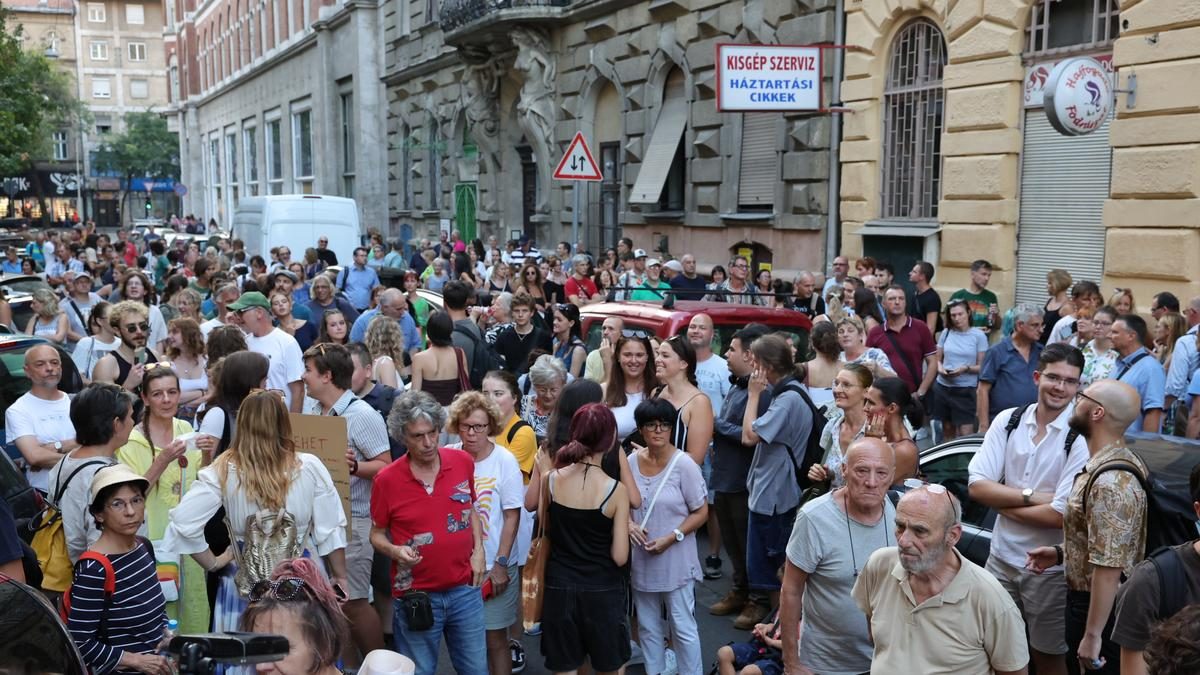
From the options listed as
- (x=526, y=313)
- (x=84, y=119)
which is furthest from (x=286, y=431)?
(x=84, y=119)

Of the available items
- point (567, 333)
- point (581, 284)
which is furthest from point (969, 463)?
point (581, 284)

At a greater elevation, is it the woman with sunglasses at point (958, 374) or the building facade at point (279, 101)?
the building facade at point (279, 101)

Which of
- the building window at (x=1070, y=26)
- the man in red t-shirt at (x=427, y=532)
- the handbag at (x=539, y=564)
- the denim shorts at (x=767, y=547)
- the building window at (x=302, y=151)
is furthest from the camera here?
the building window at (x=302, y=151)

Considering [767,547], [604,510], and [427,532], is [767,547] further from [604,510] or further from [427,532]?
[427,532]

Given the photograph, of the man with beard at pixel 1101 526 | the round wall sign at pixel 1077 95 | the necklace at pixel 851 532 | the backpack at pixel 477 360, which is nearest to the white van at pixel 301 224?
the backpack at pixel 477 360

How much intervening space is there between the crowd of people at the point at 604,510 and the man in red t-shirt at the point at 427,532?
0.04 ft

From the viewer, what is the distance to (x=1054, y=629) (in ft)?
15.6

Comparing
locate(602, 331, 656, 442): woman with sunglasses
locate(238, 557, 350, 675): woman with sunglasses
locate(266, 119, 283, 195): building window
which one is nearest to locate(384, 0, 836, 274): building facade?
locate(602, 331, 656, 442): woman with sunglasses

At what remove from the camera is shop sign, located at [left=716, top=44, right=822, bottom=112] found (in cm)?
1451

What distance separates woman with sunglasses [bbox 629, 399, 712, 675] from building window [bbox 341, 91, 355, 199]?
111 ft

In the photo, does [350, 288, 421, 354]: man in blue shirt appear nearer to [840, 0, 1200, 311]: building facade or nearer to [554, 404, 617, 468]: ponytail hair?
[554, 404, 617, 468]: ponytail hair

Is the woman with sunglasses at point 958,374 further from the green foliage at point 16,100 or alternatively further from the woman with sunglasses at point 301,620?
the green foliage at point 16,100

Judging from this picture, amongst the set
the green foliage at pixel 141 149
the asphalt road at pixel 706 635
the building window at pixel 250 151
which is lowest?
the asphalt road at pixel 706 635

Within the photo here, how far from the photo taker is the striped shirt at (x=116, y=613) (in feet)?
13.2
